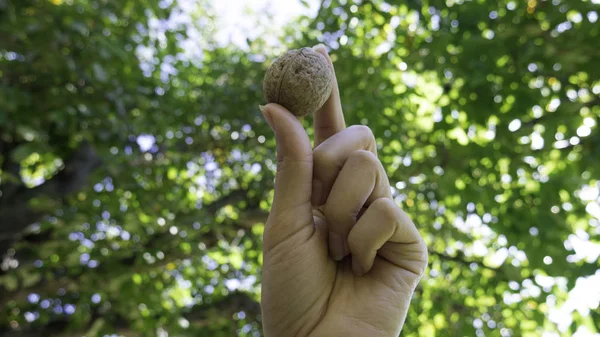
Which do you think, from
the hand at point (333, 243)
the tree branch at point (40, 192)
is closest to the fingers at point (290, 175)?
the hand at point (333, 243)

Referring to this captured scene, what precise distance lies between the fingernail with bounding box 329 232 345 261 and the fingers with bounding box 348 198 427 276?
3 centimetres

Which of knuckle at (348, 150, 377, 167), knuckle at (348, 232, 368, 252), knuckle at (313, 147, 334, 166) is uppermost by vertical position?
knuckle at (348, 150, 377, 167)

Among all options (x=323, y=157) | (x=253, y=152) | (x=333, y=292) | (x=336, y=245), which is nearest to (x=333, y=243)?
(x=336, y=245)

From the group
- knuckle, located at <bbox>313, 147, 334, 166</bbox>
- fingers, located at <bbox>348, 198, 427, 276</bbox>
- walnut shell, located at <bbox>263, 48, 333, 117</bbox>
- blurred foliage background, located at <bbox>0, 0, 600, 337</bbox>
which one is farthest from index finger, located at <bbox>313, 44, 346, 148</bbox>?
blurred foliage background, located at <bbox>0, 0, 600, 337</bbox>

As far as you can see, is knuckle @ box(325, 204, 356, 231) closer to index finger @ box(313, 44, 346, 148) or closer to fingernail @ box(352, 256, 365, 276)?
fingernail @ box(352, 256, 365, 276)

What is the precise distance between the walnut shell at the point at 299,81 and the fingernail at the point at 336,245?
13.8 inches

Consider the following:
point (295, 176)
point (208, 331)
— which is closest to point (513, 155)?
point (295, 176)

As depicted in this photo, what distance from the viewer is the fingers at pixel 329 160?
4.13ft

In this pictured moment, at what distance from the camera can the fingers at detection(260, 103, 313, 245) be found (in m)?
1.20

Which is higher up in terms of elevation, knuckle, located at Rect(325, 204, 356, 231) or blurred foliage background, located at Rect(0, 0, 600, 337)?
knuckle, located at Rect(325, 204, 356, 231)

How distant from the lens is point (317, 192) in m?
1.29

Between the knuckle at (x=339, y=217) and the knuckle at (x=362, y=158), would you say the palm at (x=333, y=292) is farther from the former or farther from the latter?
the knuckle at (x=362, y=158)

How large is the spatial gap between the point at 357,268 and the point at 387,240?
13cm

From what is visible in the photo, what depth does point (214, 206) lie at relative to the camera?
477 cm
